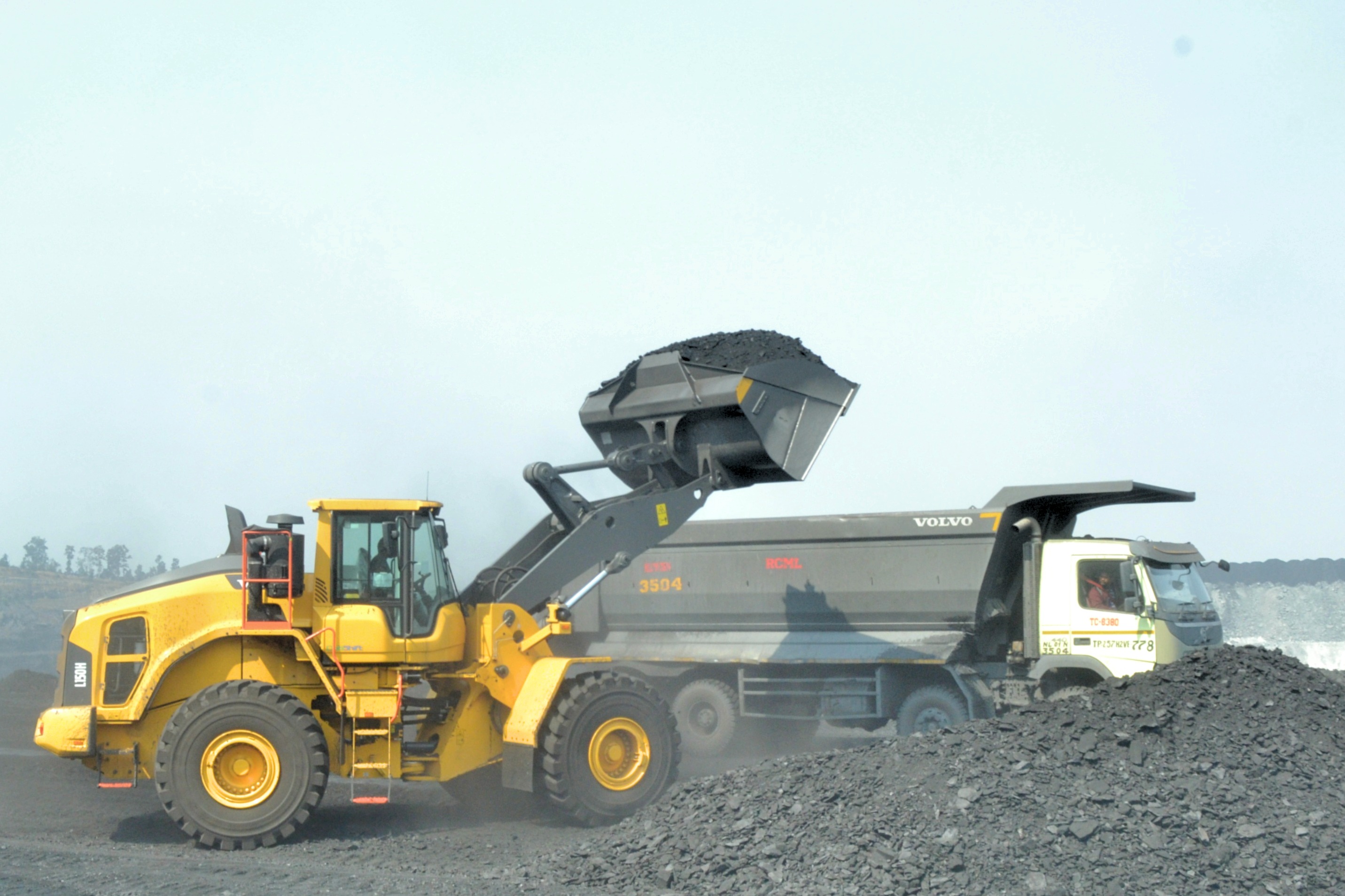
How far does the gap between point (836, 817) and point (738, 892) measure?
3.12 ft

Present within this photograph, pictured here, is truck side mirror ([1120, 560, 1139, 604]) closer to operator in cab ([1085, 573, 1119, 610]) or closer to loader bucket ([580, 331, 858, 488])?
operator in cab ([1085, 573, 1119, 610])

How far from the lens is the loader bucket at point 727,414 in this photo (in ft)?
31.3

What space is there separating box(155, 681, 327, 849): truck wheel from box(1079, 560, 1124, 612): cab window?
7136 mm

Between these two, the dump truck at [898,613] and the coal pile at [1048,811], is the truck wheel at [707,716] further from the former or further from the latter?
the coal pile at [1048,811]

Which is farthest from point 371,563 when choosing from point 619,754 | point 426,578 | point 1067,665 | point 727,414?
point 1067,665

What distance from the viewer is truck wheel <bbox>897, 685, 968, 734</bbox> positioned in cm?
1177

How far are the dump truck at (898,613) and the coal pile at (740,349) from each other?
10.4 ft

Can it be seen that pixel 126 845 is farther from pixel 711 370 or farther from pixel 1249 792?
pixel 1249 792

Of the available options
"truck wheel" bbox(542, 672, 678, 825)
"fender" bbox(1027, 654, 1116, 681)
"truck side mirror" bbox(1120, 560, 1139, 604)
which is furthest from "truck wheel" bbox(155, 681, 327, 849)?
"truck side mirror" bbox(1120, 560, 1139, 604)

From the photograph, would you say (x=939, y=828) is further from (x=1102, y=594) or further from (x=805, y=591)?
(x=805, y=591)

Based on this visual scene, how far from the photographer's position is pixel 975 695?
461 inches

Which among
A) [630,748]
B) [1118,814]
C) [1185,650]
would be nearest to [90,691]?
[630,748]

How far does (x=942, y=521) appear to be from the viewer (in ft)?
39.5

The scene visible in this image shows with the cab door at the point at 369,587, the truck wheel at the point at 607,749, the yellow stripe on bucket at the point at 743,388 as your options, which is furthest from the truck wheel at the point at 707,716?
the cab door at the point at 369,587
